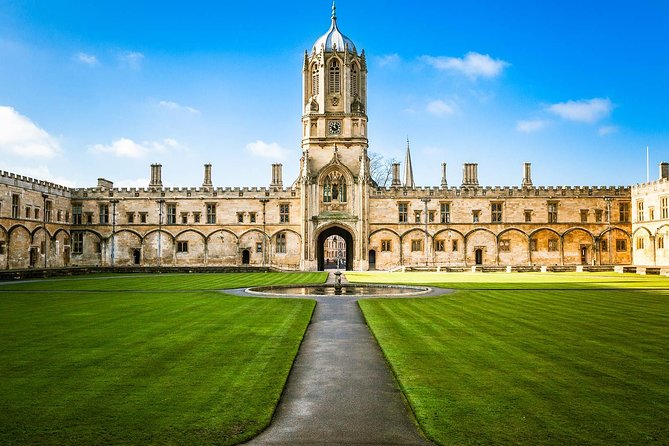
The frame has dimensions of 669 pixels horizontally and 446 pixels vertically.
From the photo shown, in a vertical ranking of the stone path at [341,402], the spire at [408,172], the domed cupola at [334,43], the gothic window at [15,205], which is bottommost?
the stone path at [341,402]

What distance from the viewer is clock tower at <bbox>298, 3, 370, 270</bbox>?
5309cm

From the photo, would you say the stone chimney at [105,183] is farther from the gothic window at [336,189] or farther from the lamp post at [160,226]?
the gothic window at [336,189]

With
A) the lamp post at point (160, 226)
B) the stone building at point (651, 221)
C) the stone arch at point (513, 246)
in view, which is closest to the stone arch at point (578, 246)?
the stone arch at point (513, 246)

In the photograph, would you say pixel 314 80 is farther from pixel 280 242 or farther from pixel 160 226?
pixel 160 226

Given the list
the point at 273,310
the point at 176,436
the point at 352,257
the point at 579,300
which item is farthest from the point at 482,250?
the point at 176,436

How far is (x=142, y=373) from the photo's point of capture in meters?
9.04

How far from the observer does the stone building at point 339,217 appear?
2114 inches

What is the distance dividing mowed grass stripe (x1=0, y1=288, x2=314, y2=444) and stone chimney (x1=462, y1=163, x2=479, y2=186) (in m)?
43.3

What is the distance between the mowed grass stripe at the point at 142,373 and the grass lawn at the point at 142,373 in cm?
2

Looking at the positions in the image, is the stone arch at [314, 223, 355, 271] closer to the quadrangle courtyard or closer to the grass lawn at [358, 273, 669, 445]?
the grass lawn at [358, 273, 669, 445]

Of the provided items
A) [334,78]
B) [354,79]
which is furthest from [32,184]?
[354,79]

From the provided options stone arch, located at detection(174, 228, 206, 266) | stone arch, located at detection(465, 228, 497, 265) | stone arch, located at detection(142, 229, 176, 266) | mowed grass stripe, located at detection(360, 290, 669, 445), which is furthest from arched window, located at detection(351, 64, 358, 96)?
mowed grass stripe, located at detection(360, 290, 669, 445)

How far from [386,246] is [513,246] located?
40.6 feet

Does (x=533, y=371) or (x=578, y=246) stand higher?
(x=578, y=246)
